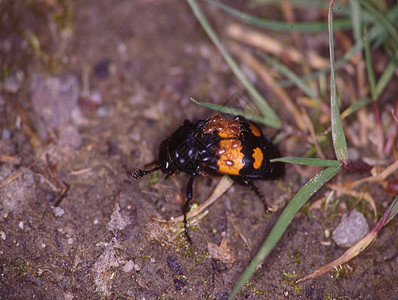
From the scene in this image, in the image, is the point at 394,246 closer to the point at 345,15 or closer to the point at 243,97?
the point at 243,97

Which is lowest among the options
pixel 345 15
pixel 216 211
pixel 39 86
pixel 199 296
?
pixel 199 296

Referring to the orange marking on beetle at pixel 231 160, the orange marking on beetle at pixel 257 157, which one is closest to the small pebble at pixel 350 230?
the orange marking on beetle at pixel 257 157

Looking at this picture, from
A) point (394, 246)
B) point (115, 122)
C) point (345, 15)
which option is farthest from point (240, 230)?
point (345, 15)

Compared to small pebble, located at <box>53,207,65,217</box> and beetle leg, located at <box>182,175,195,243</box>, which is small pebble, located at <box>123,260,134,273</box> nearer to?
beetle leg, located at <box>182,175,195,243</box>

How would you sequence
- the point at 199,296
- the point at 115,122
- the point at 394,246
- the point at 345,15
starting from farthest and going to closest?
the point at 345,15 < the point at 115,122 < the point at 394,246 < the point at 199,296

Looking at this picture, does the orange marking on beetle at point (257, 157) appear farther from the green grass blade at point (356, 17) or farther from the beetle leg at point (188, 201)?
the green grass blade at point (356, 17)

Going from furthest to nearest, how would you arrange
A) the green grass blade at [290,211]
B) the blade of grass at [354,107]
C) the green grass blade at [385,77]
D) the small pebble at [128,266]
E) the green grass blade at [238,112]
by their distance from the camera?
the green grass blade at [385,77] → the blade of grass at [354,107] → the green grass blade at [238,112] → the small pebble at [128,266] → the green grass blade at [290,211]

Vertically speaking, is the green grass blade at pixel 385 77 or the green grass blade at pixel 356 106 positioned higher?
the green grass blade at pixel 385 77
